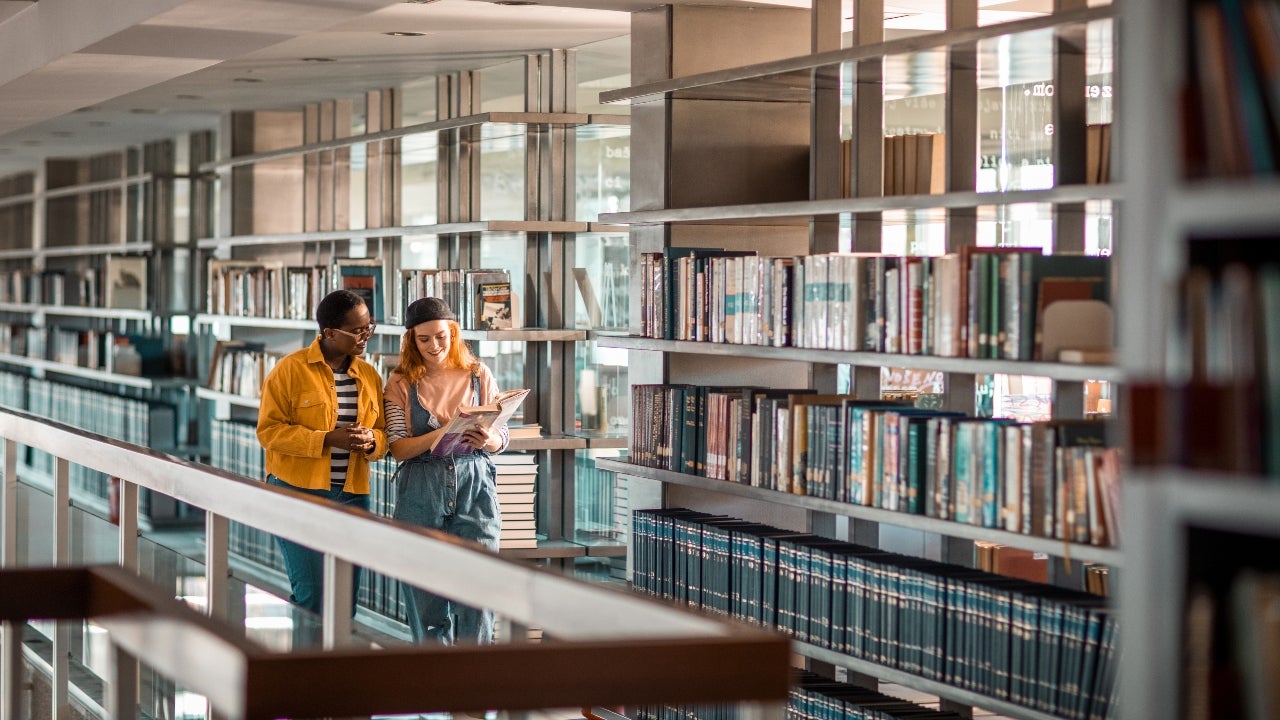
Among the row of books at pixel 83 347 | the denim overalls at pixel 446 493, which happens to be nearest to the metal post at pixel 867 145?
the denim overalls at pixel 446 493

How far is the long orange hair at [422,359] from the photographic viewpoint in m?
4.99

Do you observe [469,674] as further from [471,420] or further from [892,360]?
[471,420]

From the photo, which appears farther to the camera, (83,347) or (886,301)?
(83,347)

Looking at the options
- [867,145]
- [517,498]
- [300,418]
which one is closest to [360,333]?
[300,418]

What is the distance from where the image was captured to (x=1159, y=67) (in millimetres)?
1998

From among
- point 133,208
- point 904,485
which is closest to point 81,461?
point 904,485

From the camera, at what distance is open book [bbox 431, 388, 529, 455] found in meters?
4.76

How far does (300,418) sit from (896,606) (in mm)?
2159

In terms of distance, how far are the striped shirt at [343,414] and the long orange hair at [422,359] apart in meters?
0.19

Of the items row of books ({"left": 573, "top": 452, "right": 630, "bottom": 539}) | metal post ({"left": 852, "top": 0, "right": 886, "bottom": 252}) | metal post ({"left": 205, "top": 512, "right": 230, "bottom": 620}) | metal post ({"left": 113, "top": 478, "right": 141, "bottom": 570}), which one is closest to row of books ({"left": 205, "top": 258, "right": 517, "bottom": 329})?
row of books ({"left": 573, "top": 452, "right": 630, "bottom": 539})

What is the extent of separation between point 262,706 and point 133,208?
35.8ft

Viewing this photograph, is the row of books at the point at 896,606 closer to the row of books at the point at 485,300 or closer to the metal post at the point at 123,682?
the row of books at the point at 485,300

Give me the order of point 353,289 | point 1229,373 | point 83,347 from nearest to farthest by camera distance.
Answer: point 1229,373
point 353,289
point 83,347

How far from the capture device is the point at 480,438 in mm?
4844
